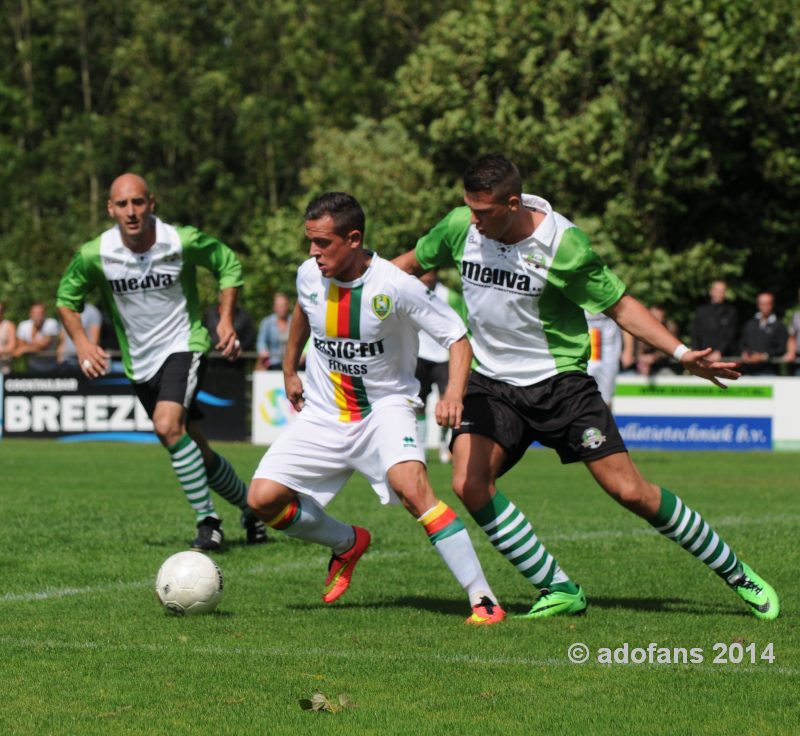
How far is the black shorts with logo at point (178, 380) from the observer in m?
9.91

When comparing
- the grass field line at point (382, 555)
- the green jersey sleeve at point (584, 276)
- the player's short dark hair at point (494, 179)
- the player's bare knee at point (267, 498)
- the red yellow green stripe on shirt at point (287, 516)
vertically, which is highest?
the player's short dark hair at point (494, 179)

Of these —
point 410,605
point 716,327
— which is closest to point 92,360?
point 410,605

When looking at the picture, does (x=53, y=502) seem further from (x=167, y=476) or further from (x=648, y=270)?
(x=648, y=270)

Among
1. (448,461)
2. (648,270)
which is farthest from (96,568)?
(648,270)

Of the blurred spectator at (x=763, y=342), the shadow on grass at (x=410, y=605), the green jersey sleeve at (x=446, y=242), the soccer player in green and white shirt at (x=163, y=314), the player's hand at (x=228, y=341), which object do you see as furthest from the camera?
the blurred spectator at (x=763, y=342)

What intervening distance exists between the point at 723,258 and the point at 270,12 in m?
26.0

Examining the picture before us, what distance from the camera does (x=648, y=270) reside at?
2961 cm

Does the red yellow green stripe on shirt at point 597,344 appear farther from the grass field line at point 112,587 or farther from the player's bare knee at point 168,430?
the grass field line at point 112,587

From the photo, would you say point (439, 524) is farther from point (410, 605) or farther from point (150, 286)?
point (150, 286)

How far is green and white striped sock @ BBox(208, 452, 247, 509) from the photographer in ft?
33.9

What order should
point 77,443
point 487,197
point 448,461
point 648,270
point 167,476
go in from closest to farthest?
point 487,197
point 167,476
point 448,461
point 77,443
point 648,270

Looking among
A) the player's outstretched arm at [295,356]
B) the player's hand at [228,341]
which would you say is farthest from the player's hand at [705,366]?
the player's hand at [228,341]

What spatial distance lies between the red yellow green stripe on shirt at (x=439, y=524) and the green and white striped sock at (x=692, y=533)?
0.97 m

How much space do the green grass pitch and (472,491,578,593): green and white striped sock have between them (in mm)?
249
